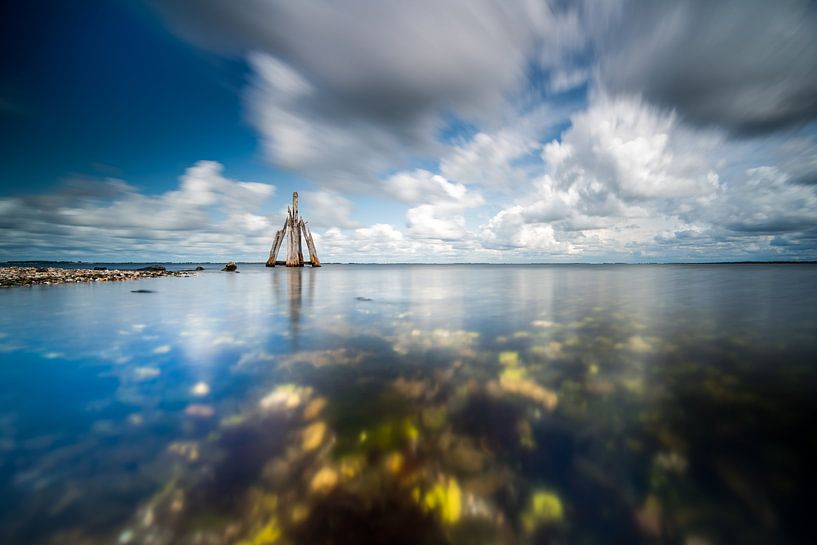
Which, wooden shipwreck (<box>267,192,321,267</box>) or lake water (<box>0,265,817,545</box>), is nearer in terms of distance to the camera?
lake water (<box>0,265,817,545</box>)

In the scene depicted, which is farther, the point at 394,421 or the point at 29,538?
the point at 394,421

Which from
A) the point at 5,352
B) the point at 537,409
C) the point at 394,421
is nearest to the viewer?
the point at 394,421

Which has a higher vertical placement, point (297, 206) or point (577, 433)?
point (297, 206)

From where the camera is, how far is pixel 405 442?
13.1 feet

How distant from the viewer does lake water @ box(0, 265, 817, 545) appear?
2.77 meters

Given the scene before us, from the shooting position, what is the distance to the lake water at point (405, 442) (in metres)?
2.77

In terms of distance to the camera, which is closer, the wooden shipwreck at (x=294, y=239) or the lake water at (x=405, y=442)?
the lake water at (x=405, y=442)

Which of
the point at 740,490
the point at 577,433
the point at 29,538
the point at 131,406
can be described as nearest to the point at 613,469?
the point at 577,433

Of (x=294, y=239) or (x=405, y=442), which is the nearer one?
(x=405, y=442)

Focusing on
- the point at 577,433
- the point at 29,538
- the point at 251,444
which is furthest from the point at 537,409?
the point at 29,538

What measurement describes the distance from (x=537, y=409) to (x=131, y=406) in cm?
660

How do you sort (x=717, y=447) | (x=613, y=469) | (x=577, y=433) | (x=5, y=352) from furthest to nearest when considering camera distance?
(x=5, y=352)
(x=577, y=433)
(x=717, y=447)
(x=613, y=469)

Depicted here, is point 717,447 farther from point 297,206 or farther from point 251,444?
point 297,206

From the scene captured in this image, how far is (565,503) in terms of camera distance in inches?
118
